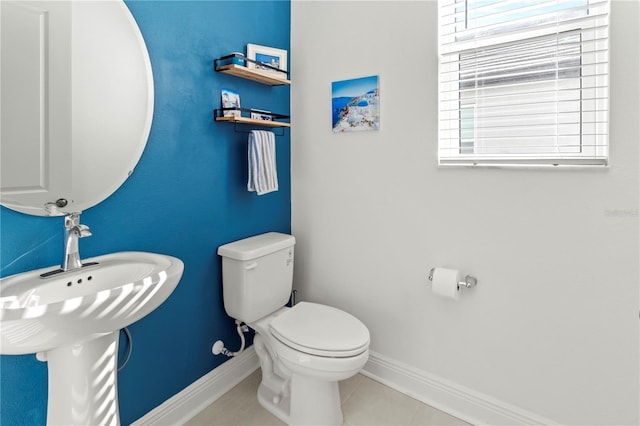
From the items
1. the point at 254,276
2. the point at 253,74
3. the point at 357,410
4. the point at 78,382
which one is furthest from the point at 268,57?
the point at 357,410

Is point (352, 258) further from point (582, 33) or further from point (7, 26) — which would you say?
point (7, 26)

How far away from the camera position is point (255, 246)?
1.84m

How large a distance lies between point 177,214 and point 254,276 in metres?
0.47

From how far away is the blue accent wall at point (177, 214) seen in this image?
123 cm

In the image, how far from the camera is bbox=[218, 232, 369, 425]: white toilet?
5.01 feet

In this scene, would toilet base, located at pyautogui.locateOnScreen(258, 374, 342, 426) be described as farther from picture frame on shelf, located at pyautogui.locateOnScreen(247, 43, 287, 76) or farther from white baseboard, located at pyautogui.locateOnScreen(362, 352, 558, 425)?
picture frame on shelf, located at pyautogui.locateOnScreen(247, 43, 287, 76)

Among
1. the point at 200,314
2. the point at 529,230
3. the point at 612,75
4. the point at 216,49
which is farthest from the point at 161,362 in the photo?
the point at 612,75

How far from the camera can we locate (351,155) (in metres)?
2.03

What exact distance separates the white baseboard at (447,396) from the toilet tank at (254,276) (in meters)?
0.68

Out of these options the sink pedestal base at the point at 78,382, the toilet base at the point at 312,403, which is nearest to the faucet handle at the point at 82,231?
the sink pedestal base at the point at 78,382

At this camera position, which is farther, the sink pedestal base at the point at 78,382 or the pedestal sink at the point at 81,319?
the sink pedestal base at the point at 78,382

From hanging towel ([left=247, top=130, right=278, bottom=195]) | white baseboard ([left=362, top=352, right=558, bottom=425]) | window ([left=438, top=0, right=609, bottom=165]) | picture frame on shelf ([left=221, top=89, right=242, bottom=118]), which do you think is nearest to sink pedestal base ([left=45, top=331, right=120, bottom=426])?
hanging towel ([left=247, top=130, right=278, bottom=195])

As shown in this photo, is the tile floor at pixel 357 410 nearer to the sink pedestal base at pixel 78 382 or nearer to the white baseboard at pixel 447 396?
the white baseboard at pixel 447 396

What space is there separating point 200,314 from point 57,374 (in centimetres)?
72
